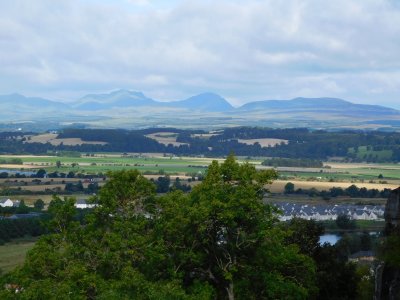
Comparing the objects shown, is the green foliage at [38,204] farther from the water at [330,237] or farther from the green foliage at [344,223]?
the green foliage at [344,223]

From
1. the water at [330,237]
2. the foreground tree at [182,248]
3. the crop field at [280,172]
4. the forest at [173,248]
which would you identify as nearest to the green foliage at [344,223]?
the water at [330,237]

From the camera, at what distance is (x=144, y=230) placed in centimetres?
2225

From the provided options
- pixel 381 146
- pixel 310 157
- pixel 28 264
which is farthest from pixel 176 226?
pixel 381 146

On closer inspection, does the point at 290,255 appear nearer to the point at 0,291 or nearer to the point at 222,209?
the point at 222,209

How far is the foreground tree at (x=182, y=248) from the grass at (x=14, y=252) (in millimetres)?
25512

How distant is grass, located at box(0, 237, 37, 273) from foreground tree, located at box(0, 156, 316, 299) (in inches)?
1004

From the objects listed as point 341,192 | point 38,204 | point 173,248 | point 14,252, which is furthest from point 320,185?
point 173,248

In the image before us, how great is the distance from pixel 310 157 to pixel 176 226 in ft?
539

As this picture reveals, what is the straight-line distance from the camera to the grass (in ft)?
162

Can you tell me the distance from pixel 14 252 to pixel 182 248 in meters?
36.8

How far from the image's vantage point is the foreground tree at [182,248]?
67.0 feet

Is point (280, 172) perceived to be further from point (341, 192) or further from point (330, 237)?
point (330, 237)

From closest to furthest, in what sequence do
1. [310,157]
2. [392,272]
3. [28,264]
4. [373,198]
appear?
[392,272]
[28,264]
[373,198]
[310,157]

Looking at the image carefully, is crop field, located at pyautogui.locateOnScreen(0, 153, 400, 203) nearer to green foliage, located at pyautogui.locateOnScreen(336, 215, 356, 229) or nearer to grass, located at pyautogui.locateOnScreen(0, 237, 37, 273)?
grass, located at pyautogui.locateOnScreen(0, 237, 37, 273)
